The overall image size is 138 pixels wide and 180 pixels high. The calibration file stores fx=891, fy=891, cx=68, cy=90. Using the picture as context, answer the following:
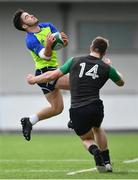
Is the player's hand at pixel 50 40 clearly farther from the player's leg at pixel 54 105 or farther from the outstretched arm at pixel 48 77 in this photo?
the outstretched arm at pixel 48 77

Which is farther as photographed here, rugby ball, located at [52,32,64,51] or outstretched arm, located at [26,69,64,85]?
rugby ball, located at [52,32,64,51]

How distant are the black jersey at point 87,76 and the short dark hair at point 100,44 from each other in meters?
0.14

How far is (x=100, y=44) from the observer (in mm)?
12719

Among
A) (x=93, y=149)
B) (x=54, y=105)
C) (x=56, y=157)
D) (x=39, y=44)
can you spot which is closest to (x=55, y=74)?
(x=93, y=149)

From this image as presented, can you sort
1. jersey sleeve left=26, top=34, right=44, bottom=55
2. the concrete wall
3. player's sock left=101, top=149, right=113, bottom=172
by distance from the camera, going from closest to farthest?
player's sock left=101, top=149, right=113, bottom=172, jersey sleeve left=26, top=34, right=44, bottom=55, the concrete wall

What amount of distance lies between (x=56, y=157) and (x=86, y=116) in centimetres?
368

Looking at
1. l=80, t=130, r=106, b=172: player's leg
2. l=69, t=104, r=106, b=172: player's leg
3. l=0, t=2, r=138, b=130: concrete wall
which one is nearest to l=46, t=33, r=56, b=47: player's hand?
l=69, t=104, r=106, b=172: player's leg

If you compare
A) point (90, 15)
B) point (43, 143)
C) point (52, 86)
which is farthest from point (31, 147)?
point (90, 15)

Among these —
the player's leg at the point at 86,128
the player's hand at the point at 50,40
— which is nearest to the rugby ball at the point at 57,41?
the player's hand at the point at 50,40

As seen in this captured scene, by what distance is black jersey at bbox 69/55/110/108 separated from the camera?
12.8 metres

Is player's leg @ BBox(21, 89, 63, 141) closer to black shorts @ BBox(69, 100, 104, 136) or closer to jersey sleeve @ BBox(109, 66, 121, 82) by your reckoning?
black shorts @ BBox(69, 100, 104, 136)

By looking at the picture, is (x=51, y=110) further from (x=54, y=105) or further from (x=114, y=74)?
(x=114, y=74)

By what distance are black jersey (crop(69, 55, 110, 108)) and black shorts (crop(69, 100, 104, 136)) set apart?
7 centimetres

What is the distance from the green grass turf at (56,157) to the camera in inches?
502
